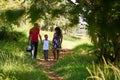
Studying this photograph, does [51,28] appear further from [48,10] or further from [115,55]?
[48,10]

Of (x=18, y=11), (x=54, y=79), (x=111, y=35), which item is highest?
(x=18, y=11)

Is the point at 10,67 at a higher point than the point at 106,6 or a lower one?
lower

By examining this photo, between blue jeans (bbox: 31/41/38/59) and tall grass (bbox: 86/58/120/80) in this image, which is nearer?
tall grass (bbox: 86/58/120/80)

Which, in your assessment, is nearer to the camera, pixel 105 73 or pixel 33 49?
pixel 105 73

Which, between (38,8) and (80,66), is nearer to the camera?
(38,8)

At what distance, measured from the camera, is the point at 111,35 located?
134 inches

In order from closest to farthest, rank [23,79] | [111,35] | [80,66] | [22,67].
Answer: [111,35] → [23,79] → [22,67] → [80,66]

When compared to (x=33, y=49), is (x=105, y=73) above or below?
above

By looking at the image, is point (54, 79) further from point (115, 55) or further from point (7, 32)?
point (7, 32)

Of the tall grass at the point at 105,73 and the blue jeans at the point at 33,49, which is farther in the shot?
the blue jeans at the point at 33,49

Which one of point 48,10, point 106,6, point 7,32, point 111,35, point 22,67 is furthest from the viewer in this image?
point 7,32

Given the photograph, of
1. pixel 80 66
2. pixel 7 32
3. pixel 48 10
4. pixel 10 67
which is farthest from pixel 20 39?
pixel 48 10

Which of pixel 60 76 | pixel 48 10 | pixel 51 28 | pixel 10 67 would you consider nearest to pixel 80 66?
pixel 60 76

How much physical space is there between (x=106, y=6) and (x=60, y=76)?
26.6 ft
